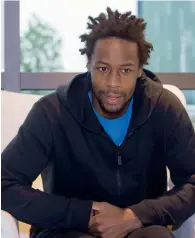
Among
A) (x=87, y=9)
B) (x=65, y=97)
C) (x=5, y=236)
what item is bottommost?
(x=5, y=236)

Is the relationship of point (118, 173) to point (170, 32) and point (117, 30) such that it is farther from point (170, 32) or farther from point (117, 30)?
point (170, 32)

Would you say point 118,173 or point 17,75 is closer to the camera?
point 118,173

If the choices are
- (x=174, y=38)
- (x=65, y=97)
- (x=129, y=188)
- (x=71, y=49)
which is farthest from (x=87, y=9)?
(x=129, y=188)

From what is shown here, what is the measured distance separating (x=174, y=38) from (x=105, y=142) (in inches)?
60.3

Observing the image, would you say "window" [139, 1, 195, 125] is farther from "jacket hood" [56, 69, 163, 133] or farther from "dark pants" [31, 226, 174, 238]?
"dark pants" [31, 226, 174, 238]

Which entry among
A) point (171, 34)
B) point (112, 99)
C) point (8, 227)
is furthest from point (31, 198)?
point (171, 34)

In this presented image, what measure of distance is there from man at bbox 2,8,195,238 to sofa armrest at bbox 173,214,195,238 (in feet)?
0.12

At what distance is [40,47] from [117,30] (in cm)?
141

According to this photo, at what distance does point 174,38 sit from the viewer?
277cm

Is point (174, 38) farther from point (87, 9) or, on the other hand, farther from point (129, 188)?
point (129, 188)

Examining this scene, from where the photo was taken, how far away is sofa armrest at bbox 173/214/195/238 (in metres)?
1.33

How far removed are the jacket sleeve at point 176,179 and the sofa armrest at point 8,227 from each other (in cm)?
38

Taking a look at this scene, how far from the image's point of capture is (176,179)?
151 centimetres

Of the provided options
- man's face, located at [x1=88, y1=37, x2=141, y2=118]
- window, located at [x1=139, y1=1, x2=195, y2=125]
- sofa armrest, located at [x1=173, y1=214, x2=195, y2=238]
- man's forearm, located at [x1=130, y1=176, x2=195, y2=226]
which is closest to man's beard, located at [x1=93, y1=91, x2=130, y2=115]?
man's face, located at [x1=88, y1=37, x2=141, y2=118]
